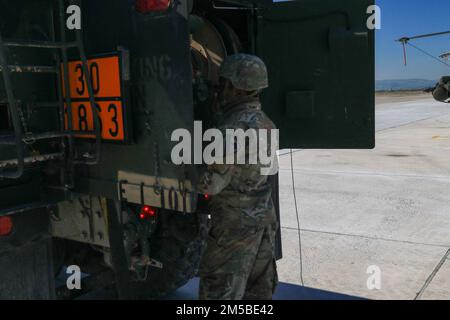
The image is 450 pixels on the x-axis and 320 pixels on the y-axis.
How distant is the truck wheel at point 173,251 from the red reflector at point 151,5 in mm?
1421

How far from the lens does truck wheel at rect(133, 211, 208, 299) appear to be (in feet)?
10.9

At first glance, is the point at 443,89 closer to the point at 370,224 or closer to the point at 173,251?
the point at 370,224

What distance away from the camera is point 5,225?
255 cm

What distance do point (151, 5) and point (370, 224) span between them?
448 centimetres

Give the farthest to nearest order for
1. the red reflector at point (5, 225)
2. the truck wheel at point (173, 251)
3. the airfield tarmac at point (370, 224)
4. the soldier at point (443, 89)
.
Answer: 1. the soldier at point (443, 89)
2. the airfield tarmac at point (370, 224)
3. the truck wheel at point (173, 251)
4. the red reflector at point (5, 225)

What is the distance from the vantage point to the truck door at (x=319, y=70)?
344cm

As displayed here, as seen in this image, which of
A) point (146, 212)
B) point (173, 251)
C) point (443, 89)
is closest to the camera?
point (146, 212)

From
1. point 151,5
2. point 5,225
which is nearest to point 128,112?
point 151,5

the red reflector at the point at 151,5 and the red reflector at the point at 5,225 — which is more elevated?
the red reflector at the point at 151,5

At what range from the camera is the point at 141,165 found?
244 cm

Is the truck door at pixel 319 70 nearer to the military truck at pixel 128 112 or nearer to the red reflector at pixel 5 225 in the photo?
the military truck at pixel 128 112

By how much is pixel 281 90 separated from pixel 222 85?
963mm

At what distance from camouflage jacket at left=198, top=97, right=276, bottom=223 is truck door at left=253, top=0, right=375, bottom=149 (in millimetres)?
919

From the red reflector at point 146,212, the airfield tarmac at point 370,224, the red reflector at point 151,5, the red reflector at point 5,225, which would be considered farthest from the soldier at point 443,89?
the red reflector at point 5,225
